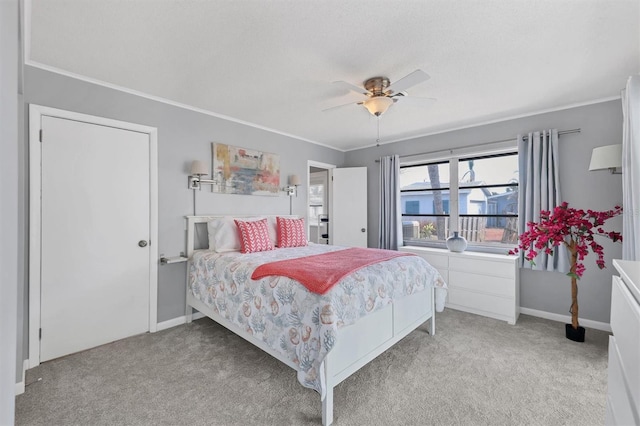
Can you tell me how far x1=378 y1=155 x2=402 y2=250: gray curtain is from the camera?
4676 millimetres

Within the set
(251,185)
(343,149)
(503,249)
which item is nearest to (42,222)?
(251,185)

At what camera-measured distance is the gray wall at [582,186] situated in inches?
120

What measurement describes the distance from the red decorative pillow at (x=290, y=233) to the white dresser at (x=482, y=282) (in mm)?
1845

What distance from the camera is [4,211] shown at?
54cm

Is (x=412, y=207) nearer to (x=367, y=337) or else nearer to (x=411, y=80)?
(x=411, y=80)

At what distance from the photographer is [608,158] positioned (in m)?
2.61

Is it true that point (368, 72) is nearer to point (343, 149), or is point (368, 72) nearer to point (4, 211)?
point (4, 211)

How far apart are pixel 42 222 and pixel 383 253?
3.05 m

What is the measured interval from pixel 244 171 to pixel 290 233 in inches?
42.0

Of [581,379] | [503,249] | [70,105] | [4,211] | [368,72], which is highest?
[368,72]

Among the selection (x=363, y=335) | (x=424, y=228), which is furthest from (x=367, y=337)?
(x=424, y=228)

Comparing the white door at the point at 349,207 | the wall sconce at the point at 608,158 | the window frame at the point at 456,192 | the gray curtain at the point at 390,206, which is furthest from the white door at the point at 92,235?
the wall sconce at the point at 608,158

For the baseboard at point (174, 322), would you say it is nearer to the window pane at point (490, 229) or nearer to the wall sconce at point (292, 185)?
the wall sconce at point (292, 185)

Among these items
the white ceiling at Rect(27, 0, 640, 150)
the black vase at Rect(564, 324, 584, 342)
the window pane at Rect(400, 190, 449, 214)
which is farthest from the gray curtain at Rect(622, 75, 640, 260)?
the window pane at Rect(400, 190, 449, 214)
